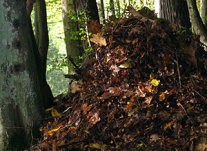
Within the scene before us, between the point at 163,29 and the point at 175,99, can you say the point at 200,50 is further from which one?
the point at 175,99

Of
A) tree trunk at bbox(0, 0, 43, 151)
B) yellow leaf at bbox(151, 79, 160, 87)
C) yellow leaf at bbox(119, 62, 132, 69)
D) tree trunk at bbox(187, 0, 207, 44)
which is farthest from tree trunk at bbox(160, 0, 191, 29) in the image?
tree trunk at bbox(187, 0, 207, 44)

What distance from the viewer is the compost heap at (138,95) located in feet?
8.34

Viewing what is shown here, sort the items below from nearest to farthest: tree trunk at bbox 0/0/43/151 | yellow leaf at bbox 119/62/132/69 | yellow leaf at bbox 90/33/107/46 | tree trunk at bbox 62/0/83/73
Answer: yellow leaf at bbox 119/62/132/69 < tree trunk at bbox 0/0/43/151 < yellow leaf at bbox 90/33/107/46 < tree trunk at bbox 62/0/83/73

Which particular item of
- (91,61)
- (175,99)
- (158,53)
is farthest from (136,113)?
(91,61)

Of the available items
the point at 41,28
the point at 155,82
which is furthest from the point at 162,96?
the point at 41,28

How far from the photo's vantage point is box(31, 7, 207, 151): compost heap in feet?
8.34

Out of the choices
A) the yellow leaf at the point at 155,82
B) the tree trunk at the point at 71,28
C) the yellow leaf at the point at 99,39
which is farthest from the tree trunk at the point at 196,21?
the yellow leaf at the point at 155,82

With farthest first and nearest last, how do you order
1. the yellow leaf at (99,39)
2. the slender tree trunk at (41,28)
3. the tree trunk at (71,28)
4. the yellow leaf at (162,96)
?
the slender tree trunk at (41,28)
the tree trunk at (71,28)
the yellow leaf at (99,39)
the yellow leaf at (162,96)

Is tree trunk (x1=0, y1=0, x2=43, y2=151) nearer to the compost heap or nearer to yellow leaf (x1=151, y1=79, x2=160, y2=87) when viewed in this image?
the compost heap

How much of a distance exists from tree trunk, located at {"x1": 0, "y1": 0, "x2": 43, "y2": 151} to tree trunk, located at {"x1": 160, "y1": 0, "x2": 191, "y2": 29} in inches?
118

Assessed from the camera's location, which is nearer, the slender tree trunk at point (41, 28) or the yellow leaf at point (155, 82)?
the yellow leaf at point (155, 82)

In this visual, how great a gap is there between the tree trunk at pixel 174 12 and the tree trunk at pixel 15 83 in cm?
299

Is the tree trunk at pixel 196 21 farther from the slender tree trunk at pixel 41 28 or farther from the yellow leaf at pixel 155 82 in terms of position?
the yellow leaf at pixel 155 82

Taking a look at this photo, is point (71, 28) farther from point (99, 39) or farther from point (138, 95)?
point (138, 95)
